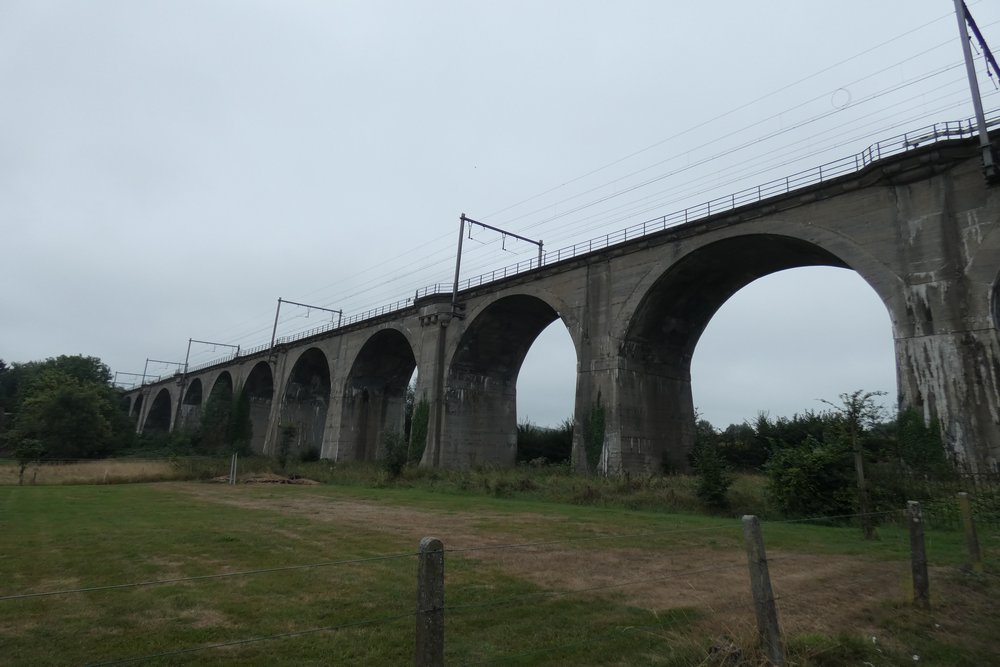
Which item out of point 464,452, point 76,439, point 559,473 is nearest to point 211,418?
point 76,439

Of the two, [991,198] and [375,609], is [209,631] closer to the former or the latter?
[375,609]

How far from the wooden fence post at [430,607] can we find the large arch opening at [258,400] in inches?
2682

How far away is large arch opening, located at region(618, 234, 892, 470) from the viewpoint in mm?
28391

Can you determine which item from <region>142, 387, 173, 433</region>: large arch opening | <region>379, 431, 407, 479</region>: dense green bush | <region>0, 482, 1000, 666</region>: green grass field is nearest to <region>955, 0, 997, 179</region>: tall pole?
<region>0, 482, 1000, 666</region>: green grass field

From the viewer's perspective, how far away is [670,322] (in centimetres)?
3155

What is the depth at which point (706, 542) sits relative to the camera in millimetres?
12312

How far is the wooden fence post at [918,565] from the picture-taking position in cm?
697

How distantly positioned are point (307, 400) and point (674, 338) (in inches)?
1668

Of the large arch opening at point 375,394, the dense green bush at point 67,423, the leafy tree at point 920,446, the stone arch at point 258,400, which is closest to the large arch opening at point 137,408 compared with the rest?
the dense green bush at point 67,423

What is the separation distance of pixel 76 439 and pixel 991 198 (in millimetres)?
67830

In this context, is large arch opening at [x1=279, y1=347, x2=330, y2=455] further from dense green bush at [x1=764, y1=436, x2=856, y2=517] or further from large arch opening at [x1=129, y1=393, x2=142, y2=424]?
large arch opening at [x1=129, y1=393, x2=142, y2=424]

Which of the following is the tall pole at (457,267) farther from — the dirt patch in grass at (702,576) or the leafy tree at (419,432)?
the dirt patch in grass at (702,576)

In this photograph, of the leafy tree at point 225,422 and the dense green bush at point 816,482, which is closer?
the dense green bush at point 816,482

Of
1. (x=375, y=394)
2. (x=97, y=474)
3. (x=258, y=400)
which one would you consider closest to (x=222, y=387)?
(x=258, y=400)
